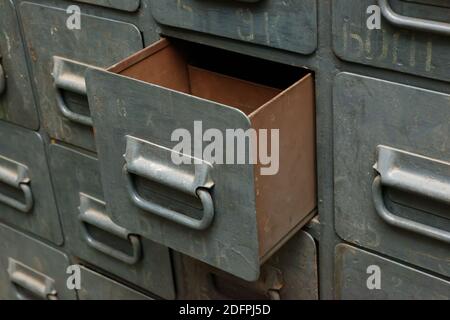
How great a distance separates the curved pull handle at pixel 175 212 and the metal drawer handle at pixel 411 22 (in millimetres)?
276

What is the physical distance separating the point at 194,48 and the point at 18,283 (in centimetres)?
72

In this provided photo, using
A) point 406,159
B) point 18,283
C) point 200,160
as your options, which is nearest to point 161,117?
point 200,160

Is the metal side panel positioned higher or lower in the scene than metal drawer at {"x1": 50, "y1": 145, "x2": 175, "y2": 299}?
higher

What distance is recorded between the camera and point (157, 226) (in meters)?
0.96

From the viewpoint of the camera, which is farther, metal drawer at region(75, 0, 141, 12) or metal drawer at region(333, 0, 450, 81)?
metal drawer at region(75, 0, 141, 12)

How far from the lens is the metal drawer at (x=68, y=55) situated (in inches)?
41.3

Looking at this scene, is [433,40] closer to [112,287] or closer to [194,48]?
[194,48]

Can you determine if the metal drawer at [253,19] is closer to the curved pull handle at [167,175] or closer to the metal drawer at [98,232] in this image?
the curved pull handle at [167,175]

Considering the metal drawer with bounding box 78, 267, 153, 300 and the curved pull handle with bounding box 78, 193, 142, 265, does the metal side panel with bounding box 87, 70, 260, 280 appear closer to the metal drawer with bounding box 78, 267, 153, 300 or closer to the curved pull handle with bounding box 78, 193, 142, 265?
the curved pull handle with bounding box 78, 193, 142, 265

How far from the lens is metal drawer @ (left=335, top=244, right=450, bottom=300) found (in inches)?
36.5

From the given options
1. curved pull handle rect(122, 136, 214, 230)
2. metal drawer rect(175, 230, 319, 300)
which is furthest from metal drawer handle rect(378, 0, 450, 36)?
metal drawer rect(175, 230, 319, 300)

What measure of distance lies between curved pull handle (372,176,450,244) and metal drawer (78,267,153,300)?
0.55m

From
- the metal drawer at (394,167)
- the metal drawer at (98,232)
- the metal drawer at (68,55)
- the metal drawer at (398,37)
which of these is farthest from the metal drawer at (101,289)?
the metal drawer at (398,37)

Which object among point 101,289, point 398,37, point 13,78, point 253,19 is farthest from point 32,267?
point 398,37
